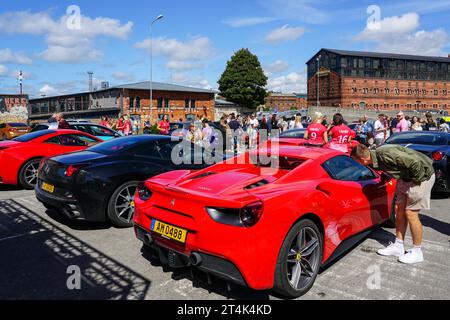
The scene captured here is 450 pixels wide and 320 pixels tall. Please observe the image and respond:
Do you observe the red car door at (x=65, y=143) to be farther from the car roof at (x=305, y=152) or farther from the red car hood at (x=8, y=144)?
the car roof at (x=305, y=152)

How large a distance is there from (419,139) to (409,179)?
4.67 meters

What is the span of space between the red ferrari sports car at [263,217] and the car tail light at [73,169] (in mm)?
1493

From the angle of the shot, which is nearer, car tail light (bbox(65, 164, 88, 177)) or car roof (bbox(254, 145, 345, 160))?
car roof (bbox(254, 145, 345, 160))

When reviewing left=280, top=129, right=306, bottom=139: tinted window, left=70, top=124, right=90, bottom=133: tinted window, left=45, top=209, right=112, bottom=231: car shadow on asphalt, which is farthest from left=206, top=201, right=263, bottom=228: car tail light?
left=70, top=124, right=90, bottom=133: tinted window

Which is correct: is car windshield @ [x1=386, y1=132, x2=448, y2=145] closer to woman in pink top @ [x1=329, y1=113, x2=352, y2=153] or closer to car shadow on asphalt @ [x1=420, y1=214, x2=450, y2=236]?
woman in pink top @ [x1=329, y1=113, x2=352, y2=153]

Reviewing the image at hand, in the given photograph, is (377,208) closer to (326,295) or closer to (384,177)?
(384,177)

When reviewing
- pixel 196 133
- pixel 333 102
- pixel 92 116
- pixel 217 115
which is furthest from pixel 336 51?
pixel 196 133

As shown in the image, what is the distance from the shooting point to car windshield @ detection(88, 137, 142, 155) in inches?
229

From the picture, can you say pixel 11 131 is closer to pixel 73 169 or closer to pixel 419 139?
pixel 73 169

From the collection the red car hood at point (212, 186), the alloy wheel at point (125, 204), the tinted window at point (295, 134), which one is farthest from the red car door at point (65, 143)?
the tinted window at point (295, 134)

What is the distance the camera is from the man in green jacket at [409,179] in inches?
168

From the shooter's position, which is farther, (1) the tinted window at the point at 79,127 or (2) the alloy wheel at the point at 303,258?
(1) the tinted window at the point at 79,127

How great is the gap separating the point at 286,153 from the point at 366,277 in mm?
1615

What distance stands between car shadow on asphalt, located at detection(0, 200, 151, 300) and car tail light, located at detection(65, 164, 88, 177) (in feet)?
2.86
